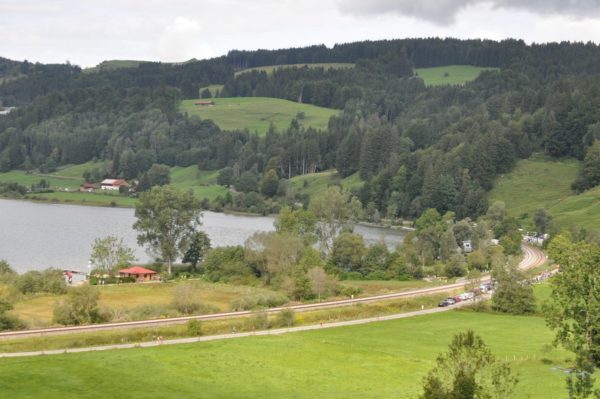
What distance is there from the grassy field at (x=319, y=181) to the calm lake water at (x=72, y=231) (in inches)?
602

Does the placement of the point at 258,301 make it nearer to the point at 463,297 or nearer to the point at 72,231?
the point at 463,297

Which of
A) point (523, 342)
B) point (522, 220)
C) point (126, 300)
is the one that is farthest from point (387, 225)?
point (523, 342)

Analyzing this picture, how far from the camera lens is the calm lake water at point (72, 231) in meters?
109

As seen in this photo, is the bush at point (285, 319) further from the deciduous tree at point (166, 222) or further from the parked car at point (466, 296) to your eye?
the deciduous tree at point (166, 222)

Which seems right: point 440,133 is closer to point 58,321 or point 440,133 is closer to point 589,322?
point 58,321

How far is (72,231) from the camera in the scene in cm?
13475

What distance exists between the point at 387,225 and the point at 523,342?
320 feet

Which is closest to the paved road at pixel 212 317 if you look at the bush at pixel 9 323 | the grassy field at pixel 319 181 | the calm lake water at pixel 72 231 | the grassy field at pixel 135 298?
the bush at pixel 9 323

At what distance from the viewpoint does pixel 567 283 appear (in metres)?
38.5

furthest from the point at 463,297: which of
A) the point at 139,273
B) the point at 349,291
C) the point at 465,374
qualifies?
the point at 465,374

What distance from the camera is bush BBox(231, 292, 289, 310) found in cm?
7338

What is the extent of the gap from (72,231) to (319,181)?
65.1 m

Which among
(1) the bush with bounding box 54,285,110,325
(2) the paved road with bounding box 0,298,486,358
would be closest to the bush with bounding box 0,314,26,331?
(1) the bush with bounding box 54,285,110,325

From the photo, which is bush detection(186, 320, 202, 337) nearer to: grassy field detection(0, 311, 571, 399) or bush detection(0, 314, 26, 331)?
grassy field detection(0, 311, 571, 399)
